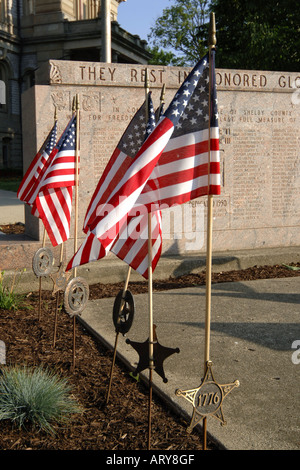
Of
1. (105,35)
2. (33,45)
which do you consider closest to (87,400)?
(105,35)

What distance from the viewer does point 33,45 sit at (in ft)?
143

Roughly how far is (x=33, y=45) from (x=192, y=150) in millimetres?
44031

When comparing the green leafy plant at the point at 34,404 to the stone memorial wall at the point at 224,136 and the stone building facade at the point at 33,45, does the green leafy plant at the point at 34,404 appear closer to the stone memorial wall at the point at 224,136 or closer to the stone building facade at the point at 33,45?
the stone memorial wall at the point at 224,136

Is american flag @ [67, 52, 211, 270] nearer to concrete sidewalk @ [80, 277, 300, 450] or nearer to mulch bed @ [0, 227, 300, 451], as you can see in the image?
mulch bed @ [0, 227, 300, 451]

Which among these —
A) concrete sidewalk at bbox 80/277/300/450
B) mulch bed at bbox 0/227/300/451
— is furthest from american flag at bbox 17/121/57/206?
concrete sidewalk at bbox 80/277/300/450

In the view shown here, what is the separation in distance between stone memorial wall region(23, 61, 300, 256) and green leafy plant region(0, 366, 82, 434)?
15.1ft

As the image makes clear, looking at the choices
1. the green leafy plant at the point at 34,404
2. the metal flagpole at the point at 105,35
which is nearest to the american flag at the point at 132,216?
the green leafy plant at the point at 34,404

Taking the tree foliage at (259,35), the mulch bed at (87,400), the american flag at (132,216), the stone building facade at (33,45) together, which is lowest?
the mulch bed at (87,400)

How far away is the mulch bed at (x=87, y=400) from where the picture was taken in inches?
129

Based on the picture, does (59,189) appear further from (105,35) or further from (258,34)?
(258,34)

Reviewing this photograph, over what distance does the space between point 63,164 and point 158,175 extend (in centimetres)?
195

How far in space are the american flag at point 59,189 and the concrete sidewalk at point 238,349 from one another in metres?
1.11

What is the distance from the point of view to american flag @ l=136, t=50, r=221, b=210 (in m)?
3.19
